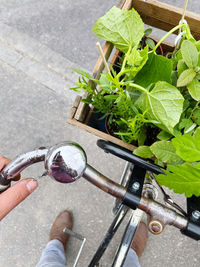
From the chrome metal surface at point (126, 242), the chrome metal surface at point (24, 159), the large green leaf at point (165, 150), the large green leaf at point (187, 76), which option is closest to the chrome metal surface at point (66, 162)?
the chrome metal surface at point (24, 159)

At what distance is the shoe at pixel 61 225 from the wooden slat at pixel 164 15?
1.15 meters

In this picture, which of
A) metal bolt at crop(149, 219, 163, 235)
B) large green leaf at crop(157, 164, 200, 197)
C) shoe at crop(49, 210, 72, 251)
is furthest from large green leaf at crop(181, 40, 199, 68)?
shoe at crop(49, 210, 72, 251)

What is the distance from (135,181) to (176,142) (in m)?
0.22

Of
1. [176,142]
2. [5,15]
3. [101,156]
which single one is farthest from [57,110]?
[176,142]

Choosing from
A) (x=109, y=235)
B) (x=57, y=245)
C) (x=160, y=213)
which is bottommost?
(x=57, y=245)

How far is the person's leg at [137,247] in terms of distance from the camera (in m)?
1.27

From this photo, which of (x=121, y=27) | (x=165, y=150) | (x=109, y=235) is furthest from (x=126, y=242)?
(x=121, y=27)

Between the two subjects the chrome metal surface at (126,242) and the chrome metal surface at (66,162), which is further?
the chrome metal surface at (126,242)

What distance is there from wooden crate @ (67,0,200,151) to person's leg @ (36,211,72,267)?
84cm

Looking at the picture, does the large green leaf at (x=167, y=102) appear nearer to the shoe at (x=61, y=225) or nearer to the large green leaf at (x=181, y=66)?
the large green leaf at (x=181, y=66)

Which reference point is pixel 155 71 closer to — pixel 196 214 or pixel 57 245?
pixel 196 214

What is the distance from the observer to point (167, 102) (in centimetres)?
53

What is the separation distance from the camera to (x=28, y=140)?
158 cm

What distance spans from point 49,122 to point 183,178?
1257 mm
